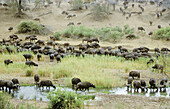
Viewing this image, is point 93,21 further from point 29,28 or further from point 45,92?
point 45,92

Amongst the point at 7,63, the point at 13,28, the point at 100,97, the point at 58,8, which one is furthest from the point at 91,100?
the point at 58,8

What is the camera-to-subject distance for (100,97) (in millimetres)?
9516

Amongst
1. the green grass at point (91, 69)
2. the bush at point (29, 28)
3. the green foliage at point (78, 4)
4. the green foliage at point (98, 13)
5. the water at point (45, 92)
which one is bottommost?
the water at point (45, 92)

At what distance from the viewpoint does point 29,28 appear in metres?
28.0

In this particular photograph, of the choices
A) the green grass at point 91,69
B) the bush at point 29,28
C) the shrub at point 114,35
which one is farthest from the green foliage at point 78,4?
the green grass at point 91,69

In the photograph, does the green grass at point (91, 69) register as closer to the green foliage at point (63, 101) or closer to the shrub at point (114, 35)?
the green foliage at point (63, 101)

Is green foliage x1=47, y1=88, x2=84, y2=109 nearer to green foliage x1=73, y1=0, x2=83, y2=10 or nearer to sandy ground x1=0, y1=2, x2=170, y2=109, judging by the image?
sandy ground x1=0, y1=2, x2=170, y2=109

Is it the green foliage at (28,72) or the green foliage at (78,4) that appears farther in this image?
the green foliage at (78,4)

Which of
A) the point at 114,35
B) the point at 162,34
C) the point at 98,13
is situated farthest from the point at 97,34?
the point at 98,13

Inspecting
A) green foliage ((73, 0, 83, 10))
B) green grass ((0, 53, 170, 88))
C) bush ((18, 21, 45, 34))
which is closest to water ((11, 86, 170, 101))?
green grass ((0, 53, 170, 88))

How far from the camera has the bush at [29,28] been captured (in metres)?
28.1

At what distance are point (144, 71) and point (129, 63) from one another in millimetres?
1545

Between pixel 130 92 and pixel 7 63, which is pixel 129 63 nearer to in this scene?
pixel 130 92

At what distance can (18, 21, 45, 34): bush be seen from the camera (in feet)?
92.2
